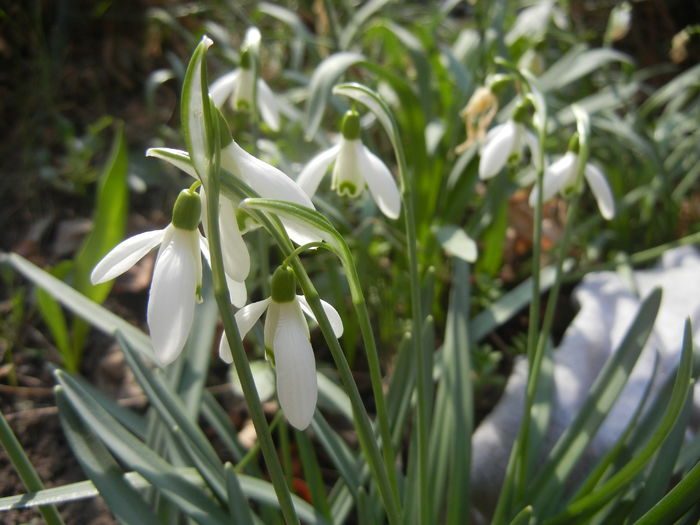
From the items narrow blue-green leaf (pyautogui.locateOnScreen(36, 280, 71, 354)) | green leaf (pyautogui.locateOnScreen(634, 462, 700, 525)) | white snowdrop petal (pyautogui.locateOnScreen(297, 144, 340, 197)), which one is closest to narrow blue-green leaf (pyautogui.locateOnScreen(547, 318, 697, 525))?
green leaf (pyautogui.locateOnScreen(634, 462, 700, 525))

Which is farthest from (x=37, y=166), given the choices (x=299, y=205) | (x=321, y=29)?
(x=299, y=205)

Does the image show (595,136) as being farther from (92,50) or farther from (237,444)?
(92,50)

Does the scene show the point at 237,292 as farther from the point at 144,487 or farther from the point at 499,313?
the point at 499,313

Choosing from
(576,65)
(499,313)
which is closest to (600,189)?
(499,313)

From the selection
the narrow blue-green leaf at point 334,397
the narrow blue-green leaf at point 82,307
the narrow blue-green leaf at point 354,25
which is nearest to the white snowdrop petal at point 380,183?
the narrow blue-green leaf at point 334,397

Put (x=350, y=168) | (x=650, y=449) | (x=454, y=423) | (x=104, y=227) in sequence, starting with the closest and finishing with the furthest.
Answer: (x=650, y=449)
(x=350, y=168)
(x=454, y=423)
(x=104, y=227)
